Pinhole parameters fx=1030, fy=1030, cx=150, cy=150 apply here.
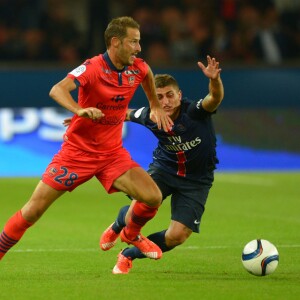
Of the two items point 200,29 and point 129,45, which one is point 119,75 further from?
point 200,29

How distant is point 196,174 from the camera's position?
8.86 m

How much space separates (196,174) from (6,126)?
901 centimetres

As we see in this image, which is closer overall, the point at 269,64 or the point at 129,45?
the point at 129,45

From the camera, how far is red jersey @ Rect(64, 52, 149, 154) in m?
8.07

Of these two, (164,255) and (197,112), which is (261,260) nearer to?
(197,112)

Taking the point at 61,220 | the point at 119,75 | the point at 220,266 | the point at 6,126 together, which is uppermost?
the point at 119,75

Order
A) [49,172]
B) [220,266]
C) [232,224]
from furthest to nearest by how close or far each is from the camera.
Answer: [232,224] → [220,266] → [49,172]

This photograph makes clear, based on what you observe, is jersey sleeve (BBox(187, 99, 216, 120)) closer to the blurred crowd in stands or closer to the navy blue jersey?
the navy blue jersey

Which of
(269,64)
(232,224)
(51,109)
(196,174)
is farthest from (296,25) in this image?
(196,174)

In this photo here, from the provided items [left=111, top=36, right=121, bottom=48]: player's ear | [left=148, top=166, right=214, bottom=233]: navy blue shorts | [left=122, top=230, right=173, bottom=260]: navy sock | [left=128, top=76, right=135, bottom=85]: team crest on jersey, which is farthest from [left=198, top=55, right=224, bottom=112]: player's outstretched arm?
[left=122, top=230, right=173, bottom=260]: navy sock

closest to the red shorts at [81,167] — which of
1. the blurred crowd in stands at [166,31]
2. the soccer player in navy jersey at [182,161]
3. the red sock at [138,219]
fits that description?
the red sock at [138,219]

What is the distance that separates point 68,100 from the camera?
760 centimetres

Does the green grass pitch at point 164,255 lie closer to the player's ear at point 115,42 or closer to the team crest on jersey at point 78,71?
the team crest on jersey at point 78,71

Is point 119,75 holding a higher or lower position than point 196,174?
higher
